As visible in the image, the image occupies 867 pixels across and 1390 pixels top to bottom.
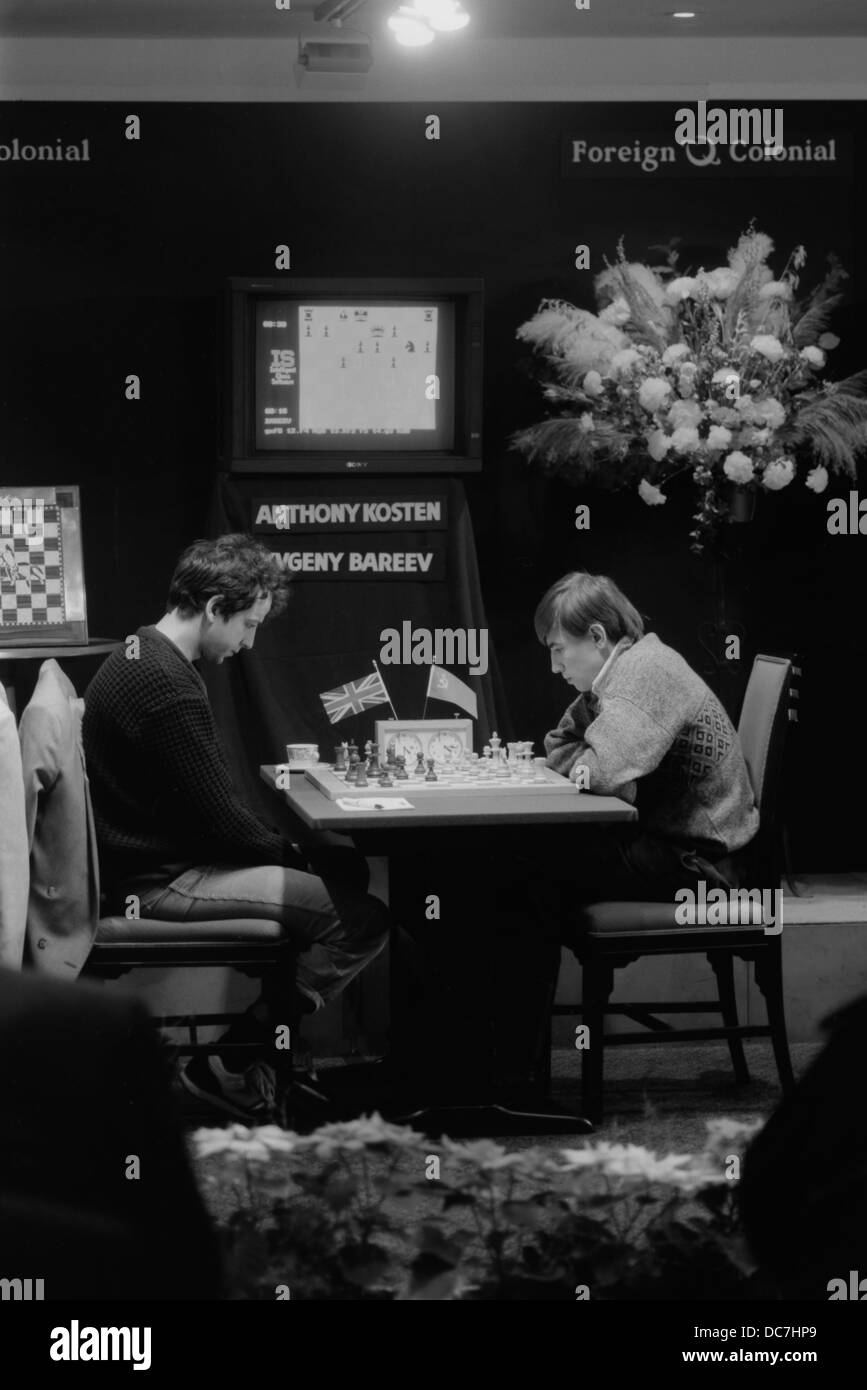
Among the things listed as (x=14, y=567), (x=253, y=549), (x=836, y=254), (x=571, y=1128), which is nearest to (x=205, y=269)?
(x=14, y=567)

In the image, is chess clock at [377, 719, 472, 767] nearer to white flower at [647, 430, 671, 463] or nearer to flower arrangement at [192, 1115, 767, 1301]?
white flower at [647, 430, 671, 463]

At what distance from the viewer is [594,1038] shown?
4.00 metres

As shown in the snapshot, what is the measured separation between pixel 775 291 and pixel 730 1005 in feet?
6.73

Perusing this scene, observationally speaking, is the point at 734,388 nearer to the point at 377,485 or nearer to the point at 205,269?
the point at 377,485

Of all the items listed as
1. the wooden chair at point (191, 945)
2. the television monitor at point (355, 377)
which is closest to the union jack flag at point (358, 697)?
the television monitor at point (355, 377)

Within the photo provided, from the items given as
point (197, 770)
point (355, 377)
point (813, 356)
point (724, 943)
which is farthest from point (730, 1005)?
point (355, 377)

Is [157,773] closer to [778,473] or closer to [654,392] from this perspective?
[654,392]

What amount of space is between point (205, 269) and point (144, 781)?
2.03 meters

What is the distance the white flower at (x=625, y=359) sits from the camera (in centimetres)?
489

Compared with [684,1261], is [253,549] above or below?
above

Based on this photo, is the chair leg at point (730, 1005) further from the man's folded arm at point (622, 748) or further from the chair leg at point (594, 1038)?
the man's folded arm at point (622, 748)

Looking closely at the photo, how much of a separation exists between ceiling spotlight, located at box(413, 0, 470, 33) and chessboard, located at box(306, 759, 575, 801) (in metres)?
1.93

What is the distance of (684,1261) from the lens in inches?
53.2

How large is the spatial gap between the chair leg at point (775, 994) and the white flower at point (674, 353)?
170cm
